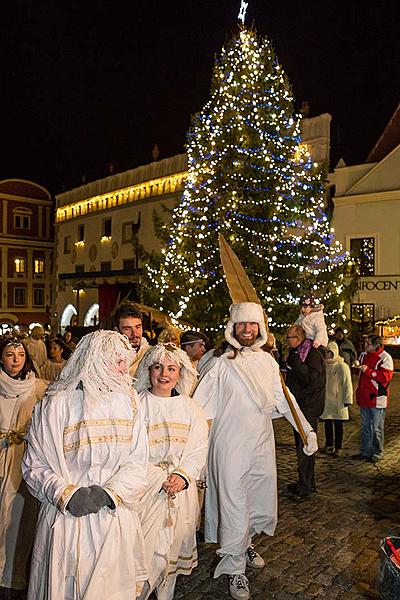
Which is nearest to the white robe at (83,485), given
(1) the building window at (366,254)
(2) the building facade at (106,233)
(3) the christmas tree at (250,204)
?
(3) the christmas tree at (250,204)

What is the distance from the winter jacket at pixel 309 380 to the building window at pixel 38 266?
1669 inches

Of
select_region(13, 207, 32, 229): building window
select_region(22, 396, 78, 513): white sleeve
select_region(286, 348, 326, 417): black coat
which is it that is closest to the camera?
select_region(22, 396, 78, 513): white sleeve

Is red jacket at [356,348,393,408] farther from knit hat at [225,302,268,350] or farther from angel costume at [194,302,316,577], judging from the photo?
knit hat at [225,302,268,350]

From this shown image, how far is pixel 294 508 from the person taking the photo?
20.8 feet

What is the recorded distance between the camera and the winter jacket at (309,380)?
22.7 ft

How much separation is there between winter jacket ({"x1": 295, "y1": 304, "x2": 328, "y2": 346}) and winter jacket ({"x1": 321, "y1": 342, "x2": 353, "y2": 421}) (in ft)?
3.46

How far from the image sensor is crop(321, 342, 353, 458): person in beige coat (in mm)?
8711

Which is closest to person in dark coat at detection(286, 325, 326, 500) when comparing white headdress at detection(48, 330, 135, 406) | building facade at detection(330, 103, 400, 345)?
white headdress at detection(48, 330, 135, 406)

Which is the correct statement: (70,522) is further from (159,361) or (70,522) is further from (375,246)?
(375,246)

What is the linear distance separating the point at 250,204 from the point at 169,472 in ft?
36.4

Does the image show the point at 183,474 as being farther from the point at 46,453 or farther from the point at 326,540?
the point at 326,540

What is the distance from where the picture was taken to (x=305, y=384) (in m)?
6.99

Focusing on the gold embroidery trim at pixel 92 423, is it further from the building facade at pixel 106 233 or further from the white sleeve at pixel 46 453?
the building facade at pixel 106 233

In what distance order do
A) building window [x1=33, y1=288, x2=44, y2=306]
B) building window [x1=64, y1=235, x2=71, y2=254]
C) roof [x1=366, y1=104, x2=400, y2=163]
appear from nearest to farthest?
roof [x1=366, y1=104, x2=400, y2=163] < building window [x1=64, y1=235, x2=71, y2=254] < building window [x1=33, y1=288, x2=44, y2=306]
